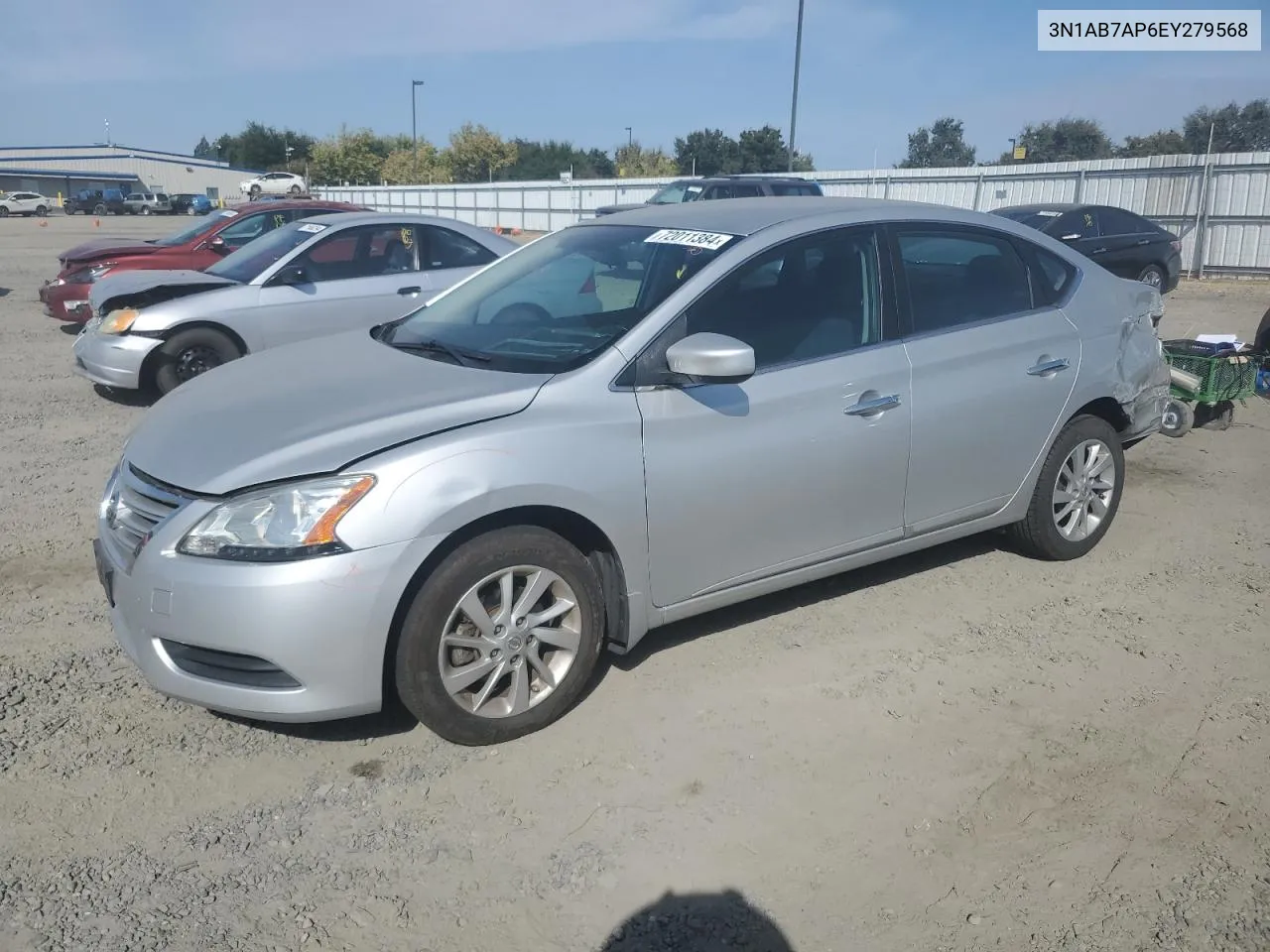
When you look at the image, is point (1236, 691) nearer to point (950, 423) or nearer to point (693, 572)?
point (950, 423)

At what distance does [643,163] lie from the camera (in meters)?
75.7

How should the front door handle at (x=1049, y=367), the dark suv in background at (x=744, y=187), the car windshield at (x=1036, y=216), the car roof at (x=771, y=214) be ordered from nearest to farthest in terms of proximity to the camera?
1. the car roof at (x=771, y=214)
2. the front door handle at (x=1049, y=367)
3. the car windshield at (x=1036, y=216)
4. the dark suv in background at (x=744, y=187)

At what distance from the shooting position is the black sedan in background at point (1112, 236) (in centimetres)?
1506

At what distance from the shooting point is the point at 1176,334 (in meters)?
13.0

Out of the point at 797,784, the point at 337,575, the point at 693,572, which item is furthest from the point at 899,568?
the point at 337,575

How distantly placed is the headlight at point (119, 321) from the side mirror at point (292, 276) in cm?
111

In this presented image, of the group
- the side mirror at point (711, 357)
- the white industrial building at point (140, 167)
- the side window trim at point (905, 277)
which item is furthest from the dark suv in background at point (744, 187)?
the white industrial building at point (140, 167)

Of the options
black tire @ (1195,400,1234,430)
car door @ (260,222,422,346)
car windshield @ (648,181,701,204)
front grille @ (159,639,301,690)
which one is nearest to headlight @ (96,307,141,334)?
car door @ (260,222,422,346)

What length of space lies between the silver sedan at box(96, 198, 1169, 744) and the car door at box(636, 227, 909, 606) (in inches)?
0.4

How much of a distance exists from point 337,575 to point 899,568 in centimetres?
304

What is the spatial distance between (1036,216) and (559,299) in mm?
12971

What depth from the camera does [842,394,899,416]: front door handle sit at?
4.10 meters

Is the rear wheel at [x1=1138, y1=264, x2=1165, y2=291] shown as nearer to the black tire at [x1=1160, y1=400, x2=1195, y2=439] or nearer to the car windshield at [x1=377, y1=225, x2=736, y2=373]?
the black tire at [x1=1160, y1=400, x2=1195, y2=439]

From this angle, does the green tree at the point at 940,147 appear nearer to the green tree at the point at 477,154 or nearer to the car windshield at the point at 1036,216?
the green tree at the point at 477,154
